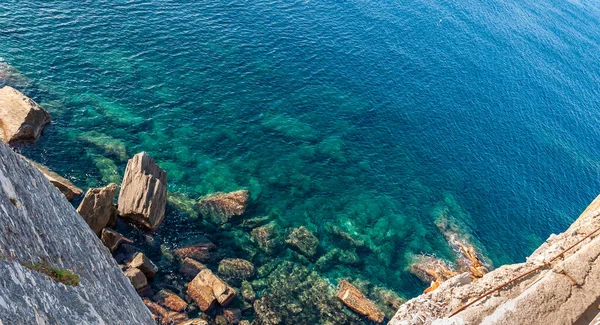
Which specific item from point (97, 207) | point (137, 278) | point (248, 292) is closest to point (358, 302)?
point (248, 292)

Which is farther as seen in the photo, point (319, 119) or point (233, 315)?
point (319, 119)

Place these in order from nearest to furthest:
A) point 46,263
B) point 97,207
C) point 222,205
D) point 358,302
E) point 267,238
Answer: point 46,263
point 97,207
point 358,302
point 267,238
point 222,205

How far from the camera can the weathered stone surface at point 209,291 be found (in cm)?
3391

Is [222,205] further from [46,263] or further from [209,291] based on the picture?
[46,263]

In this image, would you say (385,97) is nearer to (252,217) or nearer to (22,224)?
(252,217)

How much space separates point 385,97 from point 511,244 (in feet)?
99.9

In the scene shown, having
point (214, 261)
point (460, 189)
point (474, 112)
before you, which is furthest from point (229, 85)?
point (474, 112)

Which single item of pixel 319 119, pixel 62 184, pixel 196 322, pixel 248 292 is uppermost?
pixel 319 119

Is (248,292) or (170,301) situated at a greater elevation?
(170,301)

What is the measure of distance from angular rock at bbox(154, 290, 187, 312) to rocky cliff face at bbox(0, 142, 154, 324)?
1342cm

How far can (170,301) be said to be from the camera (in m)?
33.0

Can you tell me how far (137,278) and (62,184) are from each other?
12.7m

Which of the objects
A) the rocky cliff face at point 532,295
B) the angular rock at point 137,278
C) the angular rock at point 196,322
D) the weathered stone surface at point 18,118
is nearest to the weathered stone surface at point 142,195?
the angular rock at point 137,278

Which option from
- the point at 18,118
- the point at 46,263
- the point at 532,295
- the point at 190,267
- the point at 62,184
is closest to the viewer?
the point at 46,263
